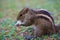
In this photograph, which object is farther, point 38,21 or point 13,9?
point 13,9

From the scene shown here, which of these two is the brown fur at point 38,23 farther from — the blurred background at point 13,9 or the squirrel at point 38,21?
the blurred background at point 13,9

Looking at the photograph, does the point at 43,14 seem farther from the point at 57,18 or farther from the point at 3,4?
the point at 3,4

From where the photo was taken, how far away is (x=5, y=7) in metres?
11.4

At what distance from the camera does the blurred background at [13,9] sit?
7.56m

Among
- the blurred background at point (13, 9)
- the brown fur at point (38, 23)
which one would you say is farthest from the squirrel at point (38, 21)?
the blurred background at point (13, 9)

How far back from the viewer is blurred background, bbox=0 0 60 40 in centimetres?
756

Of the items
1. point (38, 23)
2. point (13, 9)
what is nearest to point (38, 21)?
point (38, 23)

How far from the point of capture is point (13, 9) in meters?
10.6

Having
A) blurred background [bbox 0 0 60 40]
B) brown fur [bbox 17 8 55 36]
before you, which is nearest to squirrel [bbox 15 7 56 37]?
brown fur [bbox 17 8 55 36]

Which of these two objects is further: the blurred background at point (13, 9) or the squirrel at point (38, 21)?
the blurred background at point (13, 9)

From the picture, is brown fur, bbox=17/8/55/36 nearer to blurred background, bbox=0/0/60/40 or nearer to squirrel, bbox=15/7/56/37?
squirrel, bbox=15/7/56/37

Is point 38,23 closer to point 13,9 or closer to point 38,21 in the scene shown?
point 38,21

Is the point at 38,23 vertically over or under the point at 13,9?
under

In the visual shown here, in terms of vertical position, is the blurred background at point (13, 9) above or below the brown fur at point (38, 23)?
above
